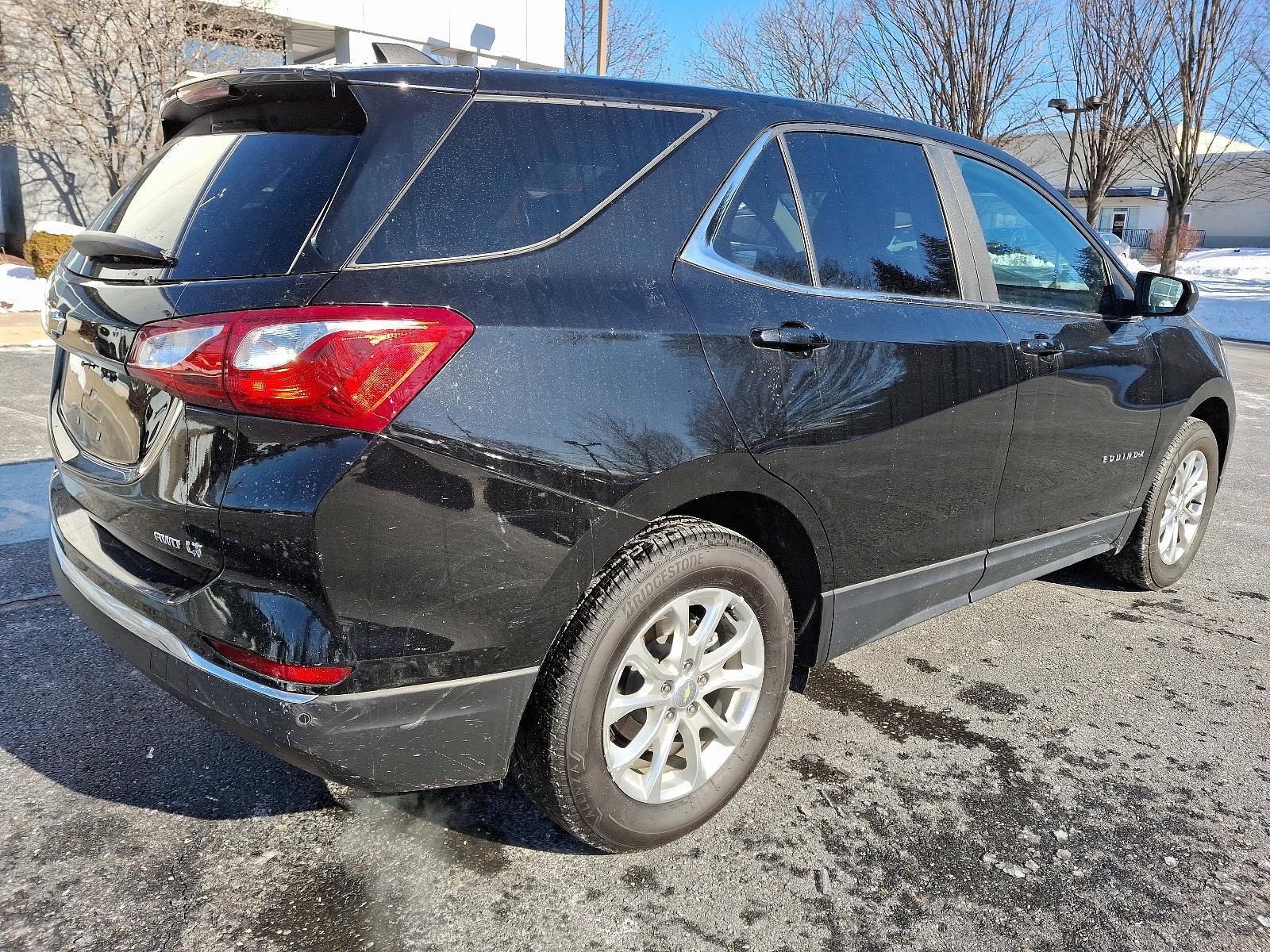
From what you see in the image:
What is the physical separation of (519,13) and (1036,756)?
22404 mm

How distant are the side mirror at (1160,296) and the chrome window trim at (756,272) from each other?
127 cm

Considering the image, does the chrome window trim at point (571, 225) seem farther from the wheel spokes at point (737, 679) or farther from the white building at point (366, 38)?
the white building at point (366, 38)

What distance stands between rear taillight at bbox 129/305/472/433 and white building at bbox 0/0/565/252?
15.3 meters

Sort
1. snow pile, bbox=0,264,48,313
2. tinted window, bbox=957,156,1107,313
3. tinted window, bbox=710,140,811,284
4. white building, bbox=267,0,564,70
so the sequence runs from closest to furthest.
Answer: tinted window, bbox=710,140,811,284
tinted window, bbox=957,156,1107,313
snow pile, bbox=0,264,48,313
white building, bbox=267,0,564,70

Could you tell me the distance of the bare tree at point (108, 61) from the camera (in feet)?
46.7

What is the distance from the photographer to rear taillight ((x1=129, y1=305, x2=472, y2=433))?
1844mm

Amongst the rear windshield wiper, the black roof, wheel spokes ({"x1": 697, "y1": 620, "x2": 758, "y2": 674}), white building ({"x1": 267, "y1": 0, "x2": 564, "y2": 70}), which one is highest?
white building ({"x1": 267, "y1": 0, "x2": 564, "y2": 70})

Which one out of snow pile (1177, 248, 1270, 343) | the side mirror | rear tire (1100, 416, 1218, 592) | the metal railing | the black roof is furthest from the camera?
the metal railing

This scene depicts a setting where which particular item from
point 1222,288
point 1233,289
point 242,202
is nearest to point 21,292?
point 242,202

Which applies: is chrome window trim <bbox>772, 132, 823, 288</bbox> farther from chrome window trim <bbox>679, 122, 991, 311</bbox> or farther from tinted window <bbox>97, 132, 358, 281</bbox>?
tinted window <bbox>97, 132, 358, 281</bbox>

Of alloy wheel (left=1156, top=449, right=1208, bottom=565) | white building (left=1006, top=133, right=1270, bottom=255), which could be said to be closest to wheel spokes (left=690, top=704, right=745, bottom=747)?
alloy wheel (left=1156, top=449, right=1208, bottom=565)

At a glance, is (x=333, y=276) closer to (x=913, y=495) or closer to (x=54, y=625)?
(x=913, y=495)

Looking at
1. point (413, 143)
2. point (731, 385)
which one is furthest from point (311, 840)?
point (413, 143)

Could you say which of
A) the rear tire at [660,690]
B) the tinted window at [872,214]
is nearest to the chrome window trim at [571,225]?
the tinted window at [872,214]
